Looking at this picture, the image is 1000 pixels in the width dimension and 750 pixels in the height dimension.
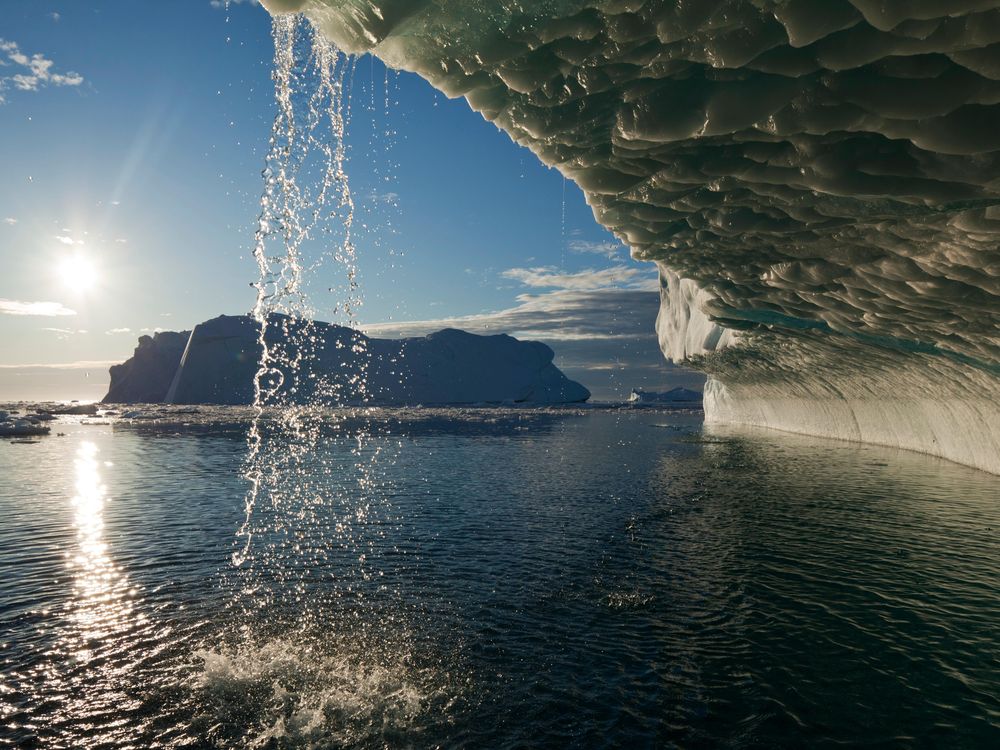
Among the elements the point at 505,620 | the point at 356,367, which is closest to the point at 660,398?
the point at 356,367

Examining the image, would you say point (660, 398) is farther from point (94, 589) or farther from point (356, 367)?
point (94, 589)

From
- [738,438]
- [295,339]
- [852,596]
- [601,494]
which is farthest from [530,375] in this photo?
[852,596]

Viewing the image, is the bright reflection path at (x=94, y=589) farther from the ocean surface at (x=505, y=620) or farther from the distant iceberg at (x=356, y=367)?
the distant iceberg at (x=356, y=367)

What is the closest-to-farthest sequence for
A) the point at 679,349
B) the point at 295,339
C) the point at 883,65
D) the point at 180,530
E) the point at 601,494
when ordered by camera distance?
1. the point at 883,65
2. the point at 180,530
3. the point at 601,494
4. the point at 679,349
5. the point at 295,339

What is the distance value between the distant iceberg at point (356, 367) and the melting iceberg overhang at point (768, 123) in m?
142

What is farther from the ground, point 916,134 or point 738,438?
point 916,134

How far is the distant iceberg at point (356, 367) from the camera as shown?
148 meters

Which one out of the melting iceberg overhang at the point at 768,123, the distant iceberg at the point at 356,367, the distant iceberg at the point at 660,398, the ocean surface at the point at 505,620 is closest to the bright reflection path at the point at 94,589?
the ocean surface at the point at 505,620

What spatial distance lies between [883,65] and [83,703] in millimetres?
10818

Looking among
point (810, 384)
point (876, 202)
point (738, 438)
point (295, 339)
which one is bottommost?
point (738, 438)

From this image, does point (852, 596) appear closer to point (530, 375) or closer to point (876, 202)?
point (876, 202)

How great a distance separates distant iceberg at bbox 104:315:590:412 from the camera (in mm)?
148375

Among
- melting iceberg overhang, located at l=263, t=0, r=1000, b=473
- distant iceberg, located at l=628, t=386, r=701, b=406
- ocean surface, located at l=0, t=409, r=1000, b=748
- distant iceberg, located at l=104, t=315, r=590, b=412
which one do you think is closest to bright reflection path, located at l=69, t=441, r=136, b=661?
ocean surface, located at l=0, t=409, r=1000, b=748

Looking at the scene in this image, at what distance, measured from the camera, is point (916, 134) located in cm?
683
